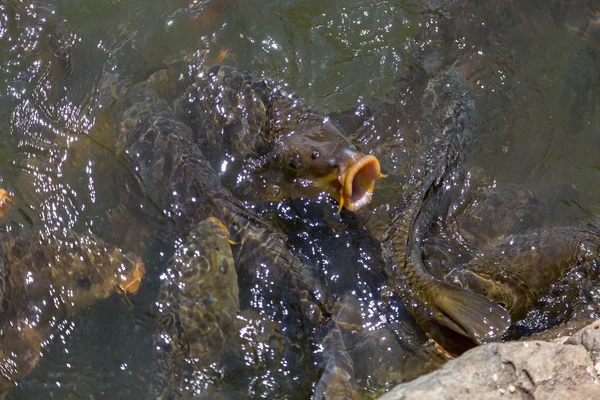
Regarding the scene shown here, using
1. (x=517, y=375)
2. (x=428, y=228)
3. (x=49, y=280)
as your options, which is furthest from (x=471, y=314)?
(x=49, y=280)

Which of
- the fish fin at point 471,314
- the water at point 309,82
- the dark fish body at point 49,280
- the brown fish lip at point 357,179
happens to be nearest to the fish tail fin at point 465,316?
the fish fin at point 471,314

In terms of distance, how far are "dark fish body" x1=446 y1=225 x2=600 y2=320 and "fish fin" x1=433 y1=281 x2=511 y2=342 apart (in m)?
0.58

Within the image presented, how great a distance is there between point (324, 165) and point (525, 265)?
1429mm

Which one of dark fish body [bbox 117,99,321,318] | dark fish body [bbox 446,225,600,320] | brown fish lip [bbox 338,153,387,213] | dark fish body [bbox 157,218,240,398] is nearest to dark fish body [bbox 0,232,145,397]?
dark fish body [bbox 157,218,240,398]

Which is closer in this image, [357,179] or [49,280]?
[357,179]

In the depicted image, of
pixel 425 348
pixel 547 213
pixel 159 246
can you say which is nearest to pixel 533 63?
pixel 547 213

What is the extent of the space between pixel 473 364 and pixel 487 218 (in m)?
2.11

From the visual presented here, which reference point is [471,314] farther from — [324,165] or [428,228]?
[324,165]

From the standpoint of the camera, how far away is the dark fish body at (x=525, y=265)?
147 inches

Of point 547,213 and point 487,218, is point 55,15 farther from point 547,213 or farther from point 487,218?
point 547,213

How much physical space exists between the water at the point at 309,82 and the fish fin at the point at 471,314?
1.77 feet

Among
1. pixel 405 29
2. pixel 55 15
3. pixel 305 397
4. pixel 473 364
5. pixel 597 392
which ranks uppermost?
pixel 55 15

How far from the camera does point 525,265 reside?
3.87 metres

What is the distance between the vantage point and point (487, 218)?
437 centimetres
